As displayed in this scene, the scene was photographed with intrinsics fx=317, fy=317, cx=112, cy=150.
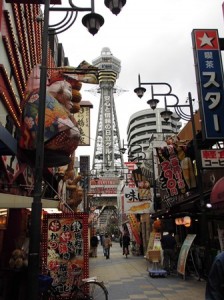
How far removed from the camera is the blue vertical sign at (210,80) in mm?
8555

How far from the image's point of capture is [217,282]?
2.85m

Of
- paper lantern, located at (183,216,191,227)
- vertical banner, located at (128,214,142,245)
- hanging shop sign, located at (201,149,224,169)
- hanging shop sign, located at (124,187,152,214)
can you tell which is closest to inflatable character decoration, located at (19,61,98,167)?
hanging shop sign, located at (201,149,224,169)

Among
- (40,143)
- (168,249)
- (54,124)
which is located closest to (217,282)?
(40,143)

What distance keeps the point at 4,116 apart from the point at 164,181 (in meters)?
8.86

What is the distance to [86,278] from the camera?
839cm

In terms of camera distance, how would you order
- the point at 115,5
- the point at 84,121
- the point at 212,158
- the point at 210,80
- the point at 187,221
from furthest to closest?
the point at 84,121 < the point at 187,221 < the point at 212,158 < the point at 210,80 < the point at 115,5

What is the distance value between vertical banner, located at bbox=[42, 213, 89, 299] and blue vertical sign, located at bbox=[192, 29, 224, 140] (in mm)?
4316

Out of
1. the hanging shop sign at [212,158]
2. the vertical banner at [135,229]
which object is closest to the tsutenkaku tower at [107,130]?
the vertical banner at [135,229]

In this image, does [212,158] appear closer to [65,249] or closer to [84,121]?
[65,249]

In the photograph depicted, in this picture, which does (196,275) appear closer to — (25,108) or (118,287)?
(118,287)

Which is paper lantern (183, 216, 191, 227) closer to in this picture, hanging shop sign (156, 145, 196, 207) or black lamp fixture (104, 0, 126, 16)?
hanging shop sign (156, 145, 196, 207)

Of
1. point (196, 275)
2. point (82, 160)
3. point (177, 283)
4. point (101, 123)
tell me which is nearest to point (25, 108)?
point (177, 283)

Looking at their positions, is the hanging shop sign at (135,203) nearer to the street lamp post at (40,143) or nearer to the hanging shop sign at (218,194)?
the hanging shop sign at (218,194)

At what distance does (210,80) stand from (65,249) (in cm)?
619
